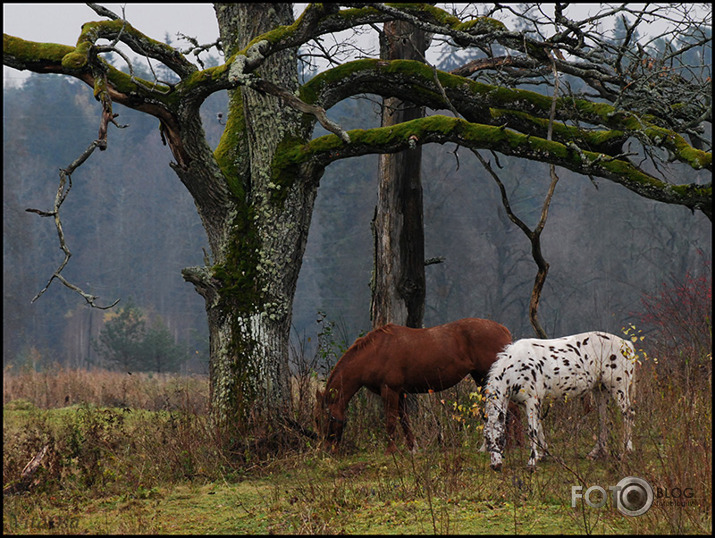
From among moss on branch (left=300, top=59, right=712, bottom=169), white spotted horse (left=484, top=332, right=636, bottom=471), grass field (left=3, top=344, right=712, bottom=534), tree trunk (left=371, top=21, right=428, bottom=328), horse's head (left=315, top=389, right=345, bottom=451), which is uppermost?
moss on branch (left=300, top=59, right=712, bottom=169)

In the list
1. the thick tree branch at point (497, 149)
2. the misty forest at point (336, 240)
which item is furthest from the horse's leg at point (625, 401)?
the misty forest at point (336, 240)

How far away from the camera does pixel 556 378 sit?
8.10 metres

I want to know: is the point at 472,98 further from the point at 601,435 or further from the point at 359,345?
the point at 601,435

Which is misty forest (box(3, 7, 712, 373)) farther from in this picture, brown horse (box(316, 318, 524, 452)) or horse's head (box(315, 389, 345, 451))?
horse's head (box(315, 389, 345, 451))

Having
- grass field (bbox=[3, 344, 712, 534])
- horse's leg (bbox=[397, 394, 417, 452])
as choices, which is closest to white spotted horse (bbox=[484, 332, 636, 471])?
grass field (bbox=[3, 344, 712, 534])

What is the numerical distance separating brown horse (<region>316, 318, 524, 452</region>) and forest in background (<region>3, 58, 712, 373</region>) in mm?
13088

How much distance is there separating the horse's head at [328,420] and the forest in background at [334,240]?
1322 centimetres

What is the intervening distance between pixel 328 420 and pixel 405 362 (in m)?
1.19

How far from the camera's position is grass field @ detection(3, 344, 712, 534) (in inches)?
231

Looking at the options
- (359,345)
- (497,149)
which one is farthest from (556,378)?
(497,149)

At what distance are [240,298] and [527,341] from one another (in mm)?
3601

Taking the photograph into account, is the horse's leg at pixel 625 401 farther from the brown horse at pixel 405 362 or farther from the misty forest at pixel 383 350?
the brown horse at pixel 405 362

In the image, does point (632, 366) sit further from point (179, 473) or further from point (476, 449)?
A: point (179, 473)

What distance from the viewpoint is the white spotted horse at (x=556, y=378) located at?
7.98m
